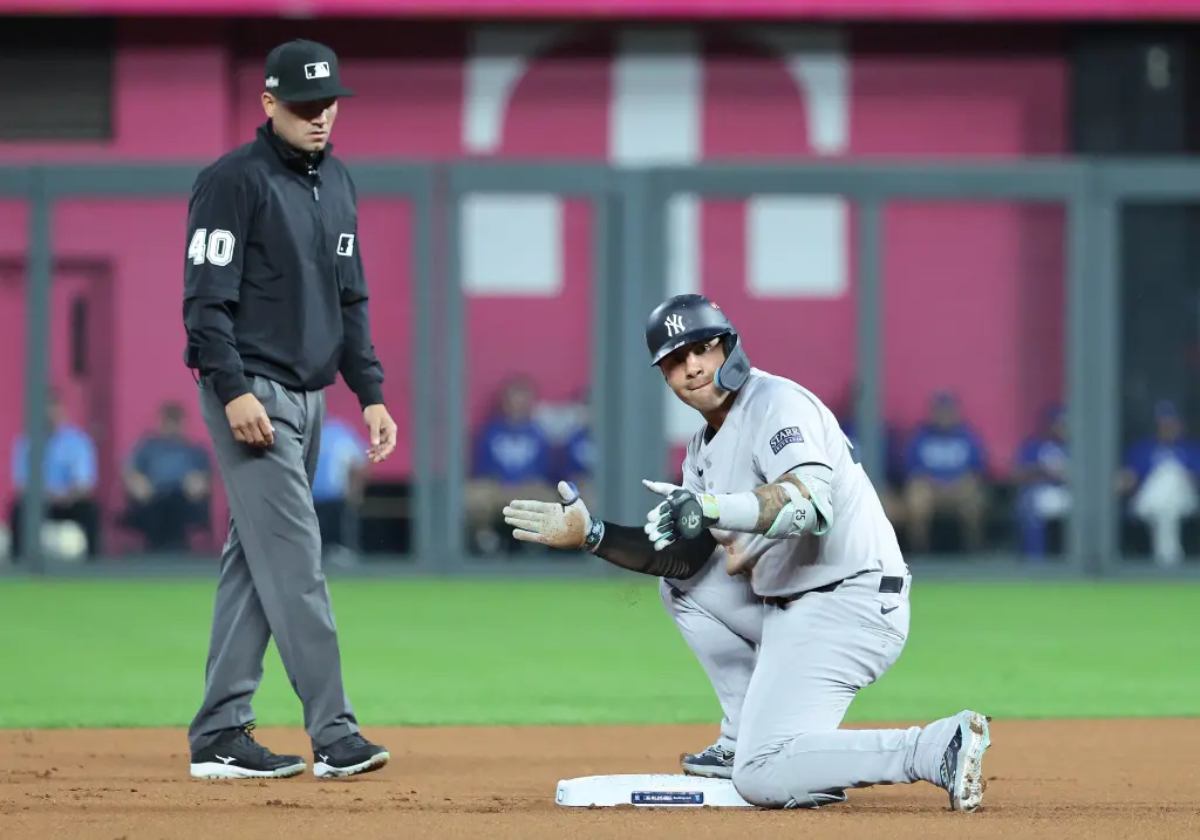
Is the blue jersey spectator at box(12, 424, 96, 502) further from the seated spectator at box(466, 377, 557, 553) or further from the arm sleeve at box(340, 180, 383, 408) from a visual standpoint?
the arm sleeve at box(340, 180, 383, 408)

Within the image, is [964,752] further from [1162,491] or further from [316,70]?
[1162,491]

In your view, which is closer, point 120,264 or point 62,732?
point 62,732

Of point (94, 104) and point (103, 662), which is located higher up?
point (94, 104)

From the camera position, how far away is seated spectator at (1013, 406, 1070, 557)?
17.0 metres

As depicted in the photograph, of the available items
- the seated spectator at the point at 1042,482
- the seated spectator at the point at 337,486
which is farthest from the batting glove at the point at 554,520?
the seated spectator at the point at 1042,482

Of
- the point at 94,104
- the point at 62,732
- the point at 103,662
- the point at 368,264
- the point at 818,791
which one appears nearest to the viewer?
the point at 818,791

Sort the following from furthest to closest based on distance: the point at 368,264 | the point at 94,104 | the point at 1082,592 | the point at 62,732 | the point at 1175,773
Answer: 1. the point at 94,104
2. the point at 368,264
3. the point at 1082,592
4. the point at 62,732
5. the point at 1175,773

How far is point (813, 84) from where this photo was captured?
18.8 metres

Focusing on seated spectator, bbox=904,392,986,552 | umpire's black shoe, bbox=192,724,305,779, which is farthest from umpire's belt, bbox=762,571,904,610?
seated spectator, bbox=904,392,986,552

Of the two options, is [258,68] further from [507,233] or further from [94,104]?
[507,233]

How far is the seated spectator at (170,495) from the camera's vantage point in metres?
16.8

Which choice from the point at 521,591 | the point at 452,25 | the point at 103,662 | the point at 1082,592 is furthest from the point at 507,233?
the point at 103,662

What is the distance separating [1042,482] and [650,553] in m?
11.4

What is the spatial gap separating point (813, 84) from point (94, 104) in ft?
21.3
